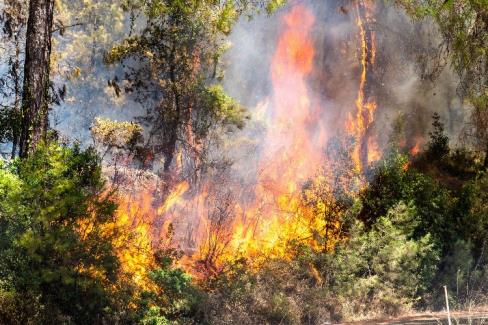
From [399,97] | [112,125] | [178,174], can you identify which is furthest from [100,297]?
[399,97]

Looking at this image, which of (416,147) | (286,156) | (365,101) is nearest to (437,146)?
(416,147)

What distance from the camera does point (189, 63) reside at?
1808 cm

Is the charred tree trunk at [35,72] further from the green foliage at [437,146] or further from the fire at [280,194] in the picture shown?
the green foliage at [437,146]

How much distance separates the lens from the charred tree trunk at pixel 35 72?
8961 mm

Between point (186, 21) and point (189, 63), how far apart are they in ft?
4.82

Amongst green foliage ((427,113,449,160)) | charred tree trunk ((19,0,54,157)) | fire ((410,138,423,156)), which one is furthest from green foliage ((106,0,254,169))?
green foliage ((427,113,449,160))

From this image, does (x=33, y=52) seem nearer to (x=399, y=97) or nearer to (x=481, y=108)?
(x=481, y=108)

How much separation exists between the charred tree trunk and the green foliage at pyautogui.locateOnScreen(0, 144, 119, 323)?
2.43 ft

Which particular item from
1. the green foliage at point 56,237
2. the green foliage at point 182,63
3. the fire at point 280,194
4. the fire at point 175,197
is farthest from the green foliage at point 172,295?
the green foliage at point 182,63

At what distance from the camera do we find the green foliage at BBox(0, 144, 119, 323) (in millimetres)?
7922

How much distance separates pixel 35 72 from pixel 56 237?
3086 mm

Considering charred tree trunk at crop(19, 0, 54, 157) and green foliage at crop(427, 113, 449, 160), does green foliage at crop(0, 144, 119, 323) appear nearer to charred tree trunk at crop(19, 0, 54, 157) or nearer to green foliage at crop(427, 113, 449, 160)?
charred tree trunk at crop(19, 0, 54, 157)

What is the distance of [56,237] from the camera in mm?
8180

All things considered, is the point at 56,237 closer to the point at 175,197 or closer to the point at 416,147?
the point at 175,197
